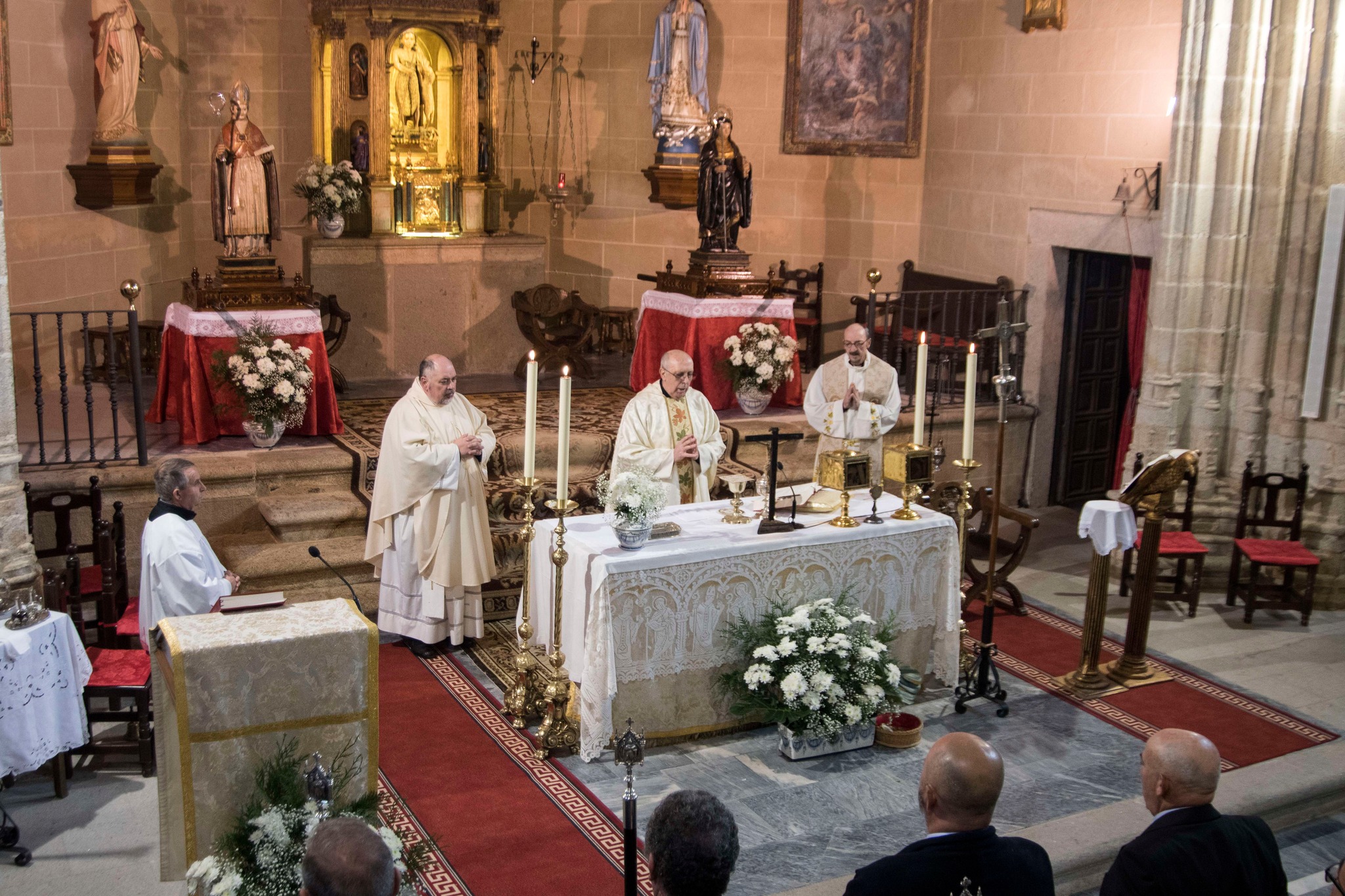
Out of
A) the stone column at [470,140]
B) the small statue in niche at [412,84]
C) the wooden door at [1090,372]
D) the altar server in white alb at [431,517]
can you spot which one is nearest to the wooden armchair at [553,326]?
the stone column at [470,140]

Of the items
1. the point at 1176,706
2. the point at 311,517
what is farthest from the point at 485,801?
the point at 1176,706

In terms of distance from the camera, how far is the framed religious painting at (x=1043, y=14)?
11414 millimetres

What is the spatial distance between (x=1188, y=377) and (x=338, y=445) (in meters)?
6.22

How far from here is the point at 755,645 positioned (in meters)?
6.62

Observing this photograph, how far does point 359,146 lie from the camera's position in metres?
12.4

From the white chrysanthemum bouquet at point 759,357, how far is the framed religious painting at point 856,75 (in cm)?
341

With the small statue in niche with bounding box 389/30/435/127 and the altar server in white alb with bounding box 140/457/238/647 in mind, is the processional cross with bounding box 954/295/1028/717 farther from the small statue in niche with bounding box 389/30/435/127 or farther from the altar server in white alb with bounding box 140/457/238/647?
the small statue in niche with bounding box 389/30/435/127

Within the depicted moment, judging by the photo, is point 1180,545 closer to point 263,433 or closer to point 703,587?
point 703,587

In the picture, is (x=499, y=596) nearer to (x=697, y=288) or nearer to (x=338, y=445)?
(x=338, y=445)

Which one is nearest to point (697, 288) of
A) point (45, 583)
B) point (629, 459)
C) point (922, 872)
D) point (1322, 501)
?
point (629, 459)

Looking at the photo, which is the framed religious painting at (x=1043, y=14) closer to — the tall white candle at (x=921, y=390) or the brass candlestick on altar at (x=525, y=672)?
the tall white candle at (x=921, y=390)

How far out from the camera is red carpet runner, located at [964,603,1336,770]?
7.09 m

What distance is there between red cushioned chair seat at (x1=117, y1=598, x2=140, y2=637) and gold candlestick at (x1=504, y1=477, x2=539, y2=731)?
189 cm

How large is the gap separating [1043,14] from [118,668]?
30.2 feet
